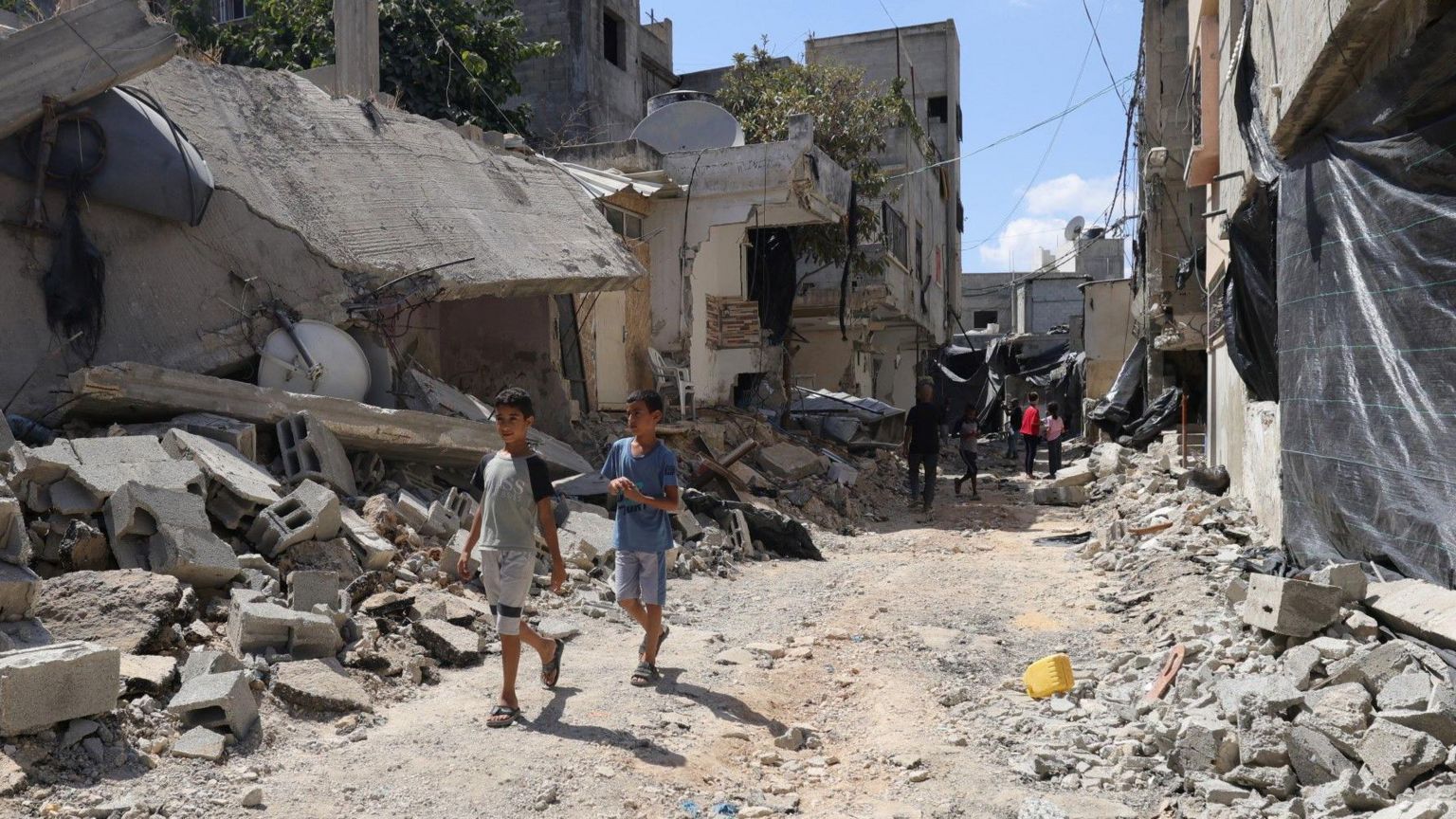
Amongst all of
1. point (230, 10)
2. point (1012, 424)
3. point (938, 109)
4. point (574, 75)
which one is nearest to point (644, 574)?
point (1012, 424)

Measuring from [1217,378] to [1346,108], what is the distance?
634 centimetres


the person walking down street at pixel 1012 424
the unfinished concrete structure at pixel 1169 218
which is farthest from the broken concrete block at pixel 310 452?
the person walking down street at pixel 1012 424

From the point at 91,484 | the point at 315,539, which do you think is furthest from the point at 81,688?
the point at 315,539

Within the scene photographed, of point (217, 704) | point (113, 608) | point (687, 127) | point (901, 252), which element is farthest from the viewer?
point (901, 252)

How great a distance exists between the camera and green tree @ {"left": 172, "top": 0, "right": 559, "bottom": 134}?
61.7 ft

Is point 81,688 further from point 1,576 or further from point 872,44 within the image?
point 872,44

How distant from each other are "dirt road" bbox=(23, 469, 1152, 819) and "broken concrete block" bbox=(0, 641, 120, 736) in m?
0.36

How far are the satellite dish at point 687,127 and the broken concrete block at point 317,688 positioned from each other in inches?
449

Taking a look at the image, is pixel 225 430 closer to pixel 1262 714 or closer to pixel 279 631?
pixel 279 631

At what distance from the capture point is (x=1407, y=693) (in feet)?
12.6

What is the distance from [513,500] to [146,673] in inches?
65.7

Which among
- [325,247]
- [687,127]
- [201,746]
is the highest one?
[687,127]

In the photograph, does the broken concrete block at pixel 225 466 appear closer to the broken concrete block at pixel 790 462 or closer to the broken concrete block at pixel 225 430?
the broken concrete block at pixel 225 430

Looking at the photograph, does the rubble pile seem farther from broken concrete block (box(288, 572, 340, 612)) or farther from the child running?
broken concrete block (box(288, 572, 340, 612))
